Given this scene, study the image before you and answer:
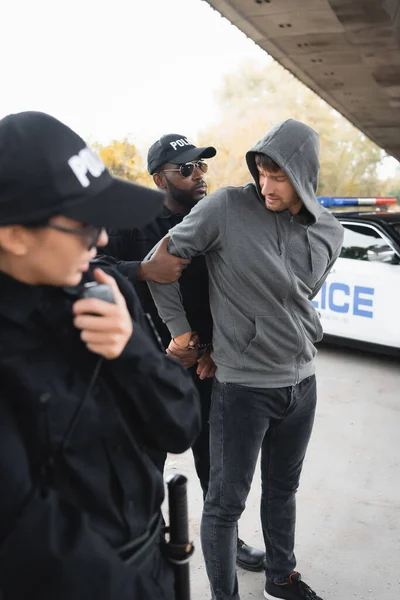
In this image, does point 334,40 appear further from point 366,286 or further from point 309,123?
point 309,123

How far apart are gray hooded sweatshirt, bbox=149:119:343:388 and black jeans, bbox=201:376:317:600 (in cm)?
7

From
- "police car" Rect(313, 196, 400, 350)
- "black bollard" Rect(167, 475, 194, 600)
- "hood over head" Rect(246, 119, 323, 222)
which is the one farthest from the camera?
"police car" Rect(313, 196, 400, 350)

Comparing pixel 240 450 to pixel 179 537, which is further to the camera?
pixel 240 450

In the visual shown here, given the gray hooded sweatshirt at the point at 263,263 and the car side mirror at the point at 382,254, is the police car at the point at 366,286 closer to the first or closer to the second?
the car side mirror at the point at 382,254

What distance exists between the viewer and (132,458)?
117 centimetres

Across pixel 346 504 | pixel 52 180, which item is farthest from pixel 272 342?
pixel 346 504

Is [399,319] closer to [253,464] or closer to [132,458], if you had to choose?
[253,464]

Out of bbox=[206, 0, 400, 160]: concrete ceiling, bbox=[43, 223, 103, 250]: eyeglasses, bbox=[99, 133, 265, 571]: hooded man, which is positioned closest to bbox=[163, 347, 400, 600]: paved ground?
bbox=[99, 133, 265, 571]: hooded man

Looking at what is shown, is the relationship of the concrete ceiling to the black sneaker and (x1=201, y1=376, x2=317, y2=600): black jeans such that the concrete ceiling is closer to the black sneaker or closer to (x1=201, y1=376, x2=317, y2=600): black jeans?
(x1=201, y1=376, x2=317, y2=600): black jeans

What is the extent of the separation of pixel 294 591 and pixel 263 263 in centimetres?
141

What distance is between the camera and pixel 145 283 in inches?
100

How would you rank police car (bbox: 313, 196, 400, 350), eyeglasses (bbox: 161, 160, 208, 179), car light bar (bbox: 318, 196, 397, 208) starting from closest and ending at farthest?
eyeglasses (bbox: 161, 160, 208, 179) < police car (bbox: 313, 196, 400, 350) < car light bar (bbox: 318, 196, 397, 208)

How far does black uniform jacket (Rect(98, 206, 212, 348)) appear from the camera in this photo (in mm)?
2508

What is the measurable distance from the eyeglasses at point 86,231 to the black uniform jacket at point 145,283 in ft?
4.23
